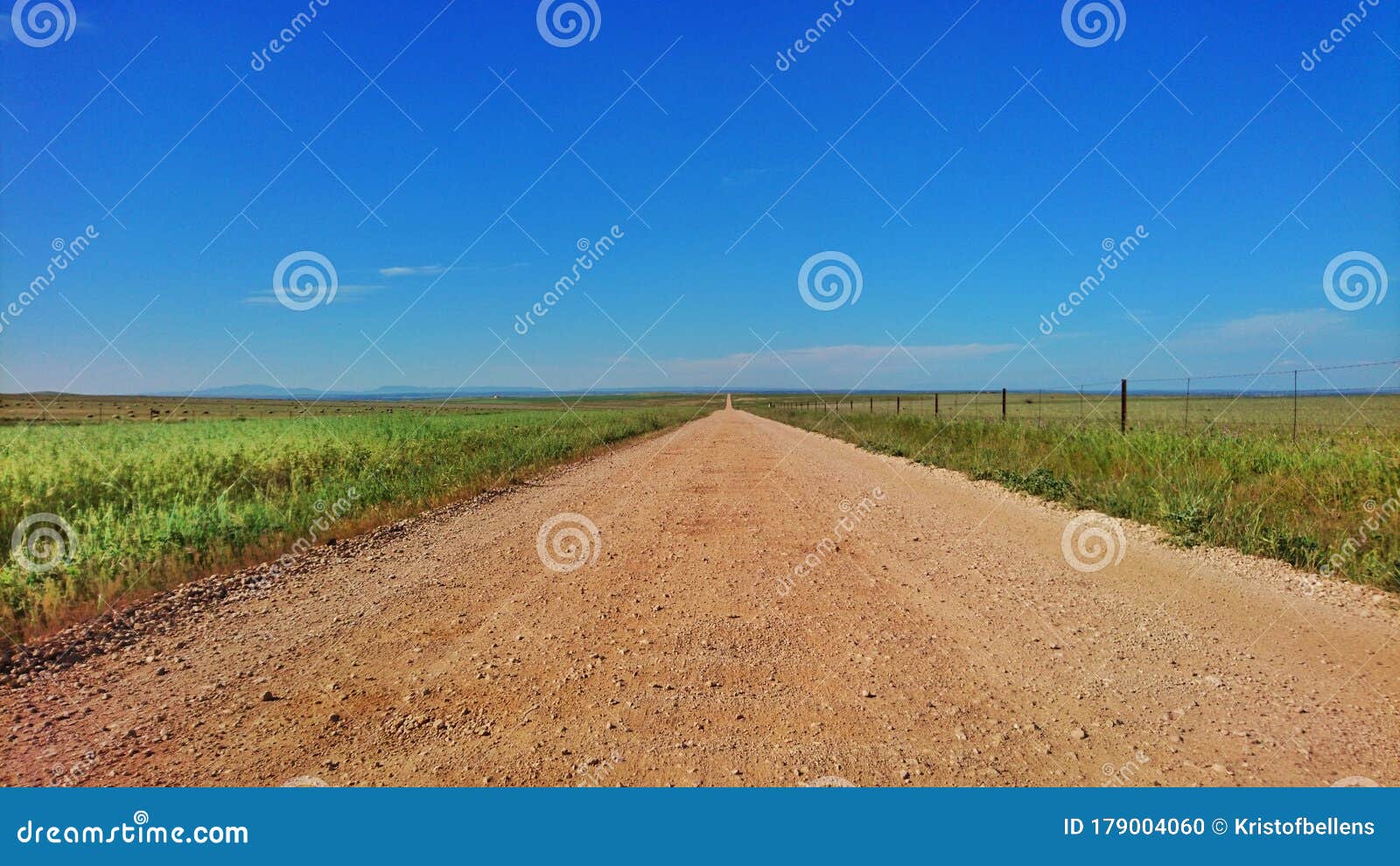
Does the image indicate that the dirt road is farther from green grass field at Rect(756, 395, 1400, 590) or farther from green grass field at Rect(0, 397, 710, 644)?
green grass field at Rect(0, 397, 710, 644)

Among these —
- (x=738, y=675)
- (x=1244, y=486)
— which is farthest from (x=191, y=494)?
(x=1244, y=486)

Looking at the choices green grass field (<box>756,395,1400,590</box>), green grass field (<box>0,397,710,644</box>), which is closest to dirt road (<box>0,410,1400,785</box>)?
green grass field (<box>756,395,1400,590</box>)

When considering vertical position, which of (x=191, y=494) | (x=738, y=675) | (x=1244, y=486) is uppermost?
(x=1244, y=486)

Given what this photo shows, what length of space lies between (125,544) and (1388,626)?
9691 millimetres

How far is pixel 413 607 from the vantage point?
527cm

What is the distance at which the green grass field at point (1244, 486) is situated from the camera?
245 inches

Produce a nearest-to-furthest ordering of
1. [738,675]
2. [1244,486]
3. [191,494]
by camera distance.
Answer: [738,675] → [1244,486] → [191,494]

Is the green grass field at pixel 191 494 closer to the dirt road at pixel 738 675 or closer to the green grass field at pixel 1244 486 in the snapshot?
the dirt road at pixel 738 675

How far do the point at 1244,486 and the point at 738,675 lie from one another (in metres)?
7.74

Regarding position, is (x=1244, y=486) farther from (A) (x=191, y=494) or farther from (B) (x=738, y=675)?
(A) (x=191, y=494)

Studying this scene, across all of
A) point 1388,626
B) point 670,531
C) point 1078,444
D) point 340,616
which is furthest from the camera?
point 1078,444

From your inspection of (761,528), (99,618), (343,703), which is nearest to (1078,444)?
(761,528)

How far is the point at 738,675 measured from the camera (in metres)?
3.88

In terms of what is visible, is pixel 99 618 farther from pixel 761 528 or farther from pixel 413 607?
pixel 761 528
